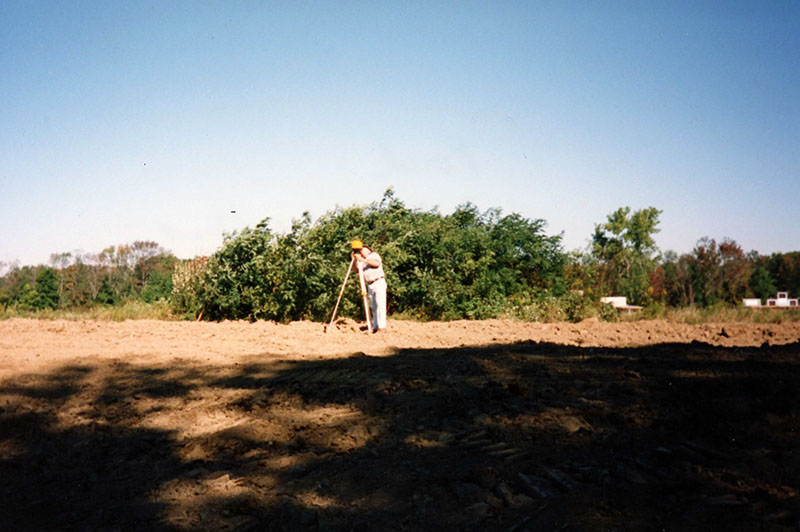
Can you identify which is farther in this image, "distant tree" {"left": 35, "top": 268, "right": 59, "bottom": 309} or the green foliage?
"distant tree" {"left": 35, "top": 268, "right": 59, "bottom": 309}

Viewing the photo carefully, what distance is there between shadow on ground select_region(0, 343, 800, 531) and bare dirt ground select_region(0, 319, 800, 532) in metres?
0.02

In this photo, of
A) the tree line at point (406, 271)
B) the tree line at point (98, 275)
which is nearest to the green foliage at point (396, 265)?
the tree line at point (406, 271)

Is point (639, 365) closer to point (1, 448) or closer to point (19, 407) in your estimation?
point (1, 448)

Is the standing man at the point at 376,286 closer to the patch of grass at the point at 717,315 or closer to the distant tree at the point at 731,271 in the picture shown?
the patch of grass at the point at 717,315

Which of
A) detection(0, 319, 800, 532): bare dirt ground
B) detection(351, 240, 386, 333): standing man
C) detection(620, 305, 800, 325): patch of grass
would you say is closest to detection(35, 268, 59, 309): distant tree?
detection(351, 240, 386, 333): standing man

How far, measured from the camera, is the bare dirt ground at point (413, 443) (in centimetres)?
283

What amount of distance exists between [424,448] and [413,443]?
0.37 feet

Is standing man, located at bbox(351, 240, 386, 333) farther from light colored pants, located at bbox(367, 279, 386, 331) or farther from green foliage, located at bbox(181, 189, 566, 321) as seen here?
green foliage, located at bbox(181, 189, 566, 321)

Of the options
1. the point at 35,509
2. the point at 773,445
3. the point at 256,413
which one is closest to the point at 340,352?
the point at 256,413

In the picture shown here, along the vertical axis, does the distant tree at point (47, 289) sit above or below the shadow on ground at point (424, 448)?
above

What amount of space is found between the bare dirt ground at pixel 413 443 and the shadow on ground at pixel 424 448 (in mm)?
15

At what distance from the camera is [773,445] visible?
3232 mm

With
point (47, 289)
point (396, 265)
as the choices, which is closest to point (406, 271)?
point (396, 265)

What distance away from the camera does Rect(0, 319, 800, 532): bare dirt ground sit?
2.83m
